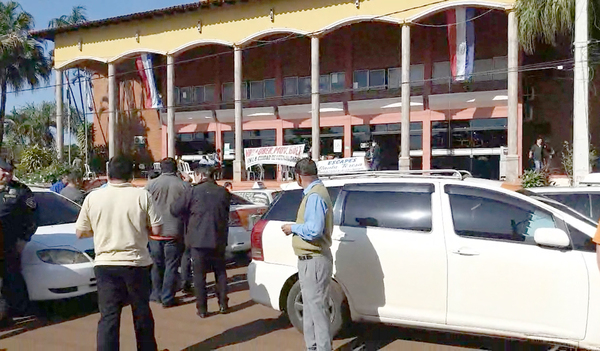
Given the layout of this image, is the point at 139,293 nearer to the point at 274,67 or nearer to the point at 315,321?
the point at 315,321

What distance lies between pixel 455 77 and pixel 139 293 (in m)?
18.3

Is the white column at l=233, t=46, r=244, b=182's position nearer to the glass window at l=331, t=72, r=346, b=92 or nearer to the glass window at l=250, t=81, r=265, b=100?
the glass window at l=250, t=81, r=265, b=100

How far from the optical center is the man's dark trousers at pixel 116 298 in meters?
4.96

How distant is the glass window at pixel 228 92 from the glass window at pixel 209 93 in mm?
669

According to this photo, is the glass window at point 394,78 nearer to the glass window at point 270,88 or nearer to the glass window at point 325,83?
the glass window at point 325,83

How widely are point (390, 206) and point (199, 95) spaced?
86.2ft

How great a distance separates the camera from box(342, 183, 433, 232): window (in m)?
5.88

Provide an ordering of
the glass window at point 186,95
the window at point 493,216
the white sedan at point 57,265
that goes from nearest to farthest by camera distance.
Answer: the window at point 493,216
the white sedan at point 57,265
the glass window at point 186,95

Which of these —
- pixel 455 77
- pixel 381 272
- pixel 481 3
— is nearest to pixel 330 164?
pixel 455 77

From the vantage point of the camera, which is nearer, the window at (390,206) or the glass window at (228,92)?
the window at (390,206)

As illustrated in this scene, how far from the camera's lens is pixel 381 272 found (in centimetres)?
589

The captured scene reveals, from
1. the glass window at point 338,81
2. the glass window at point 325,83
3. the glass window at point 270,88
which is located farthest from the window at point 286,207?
the glass window at point 270,88

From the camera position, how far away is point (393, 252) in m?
5.81

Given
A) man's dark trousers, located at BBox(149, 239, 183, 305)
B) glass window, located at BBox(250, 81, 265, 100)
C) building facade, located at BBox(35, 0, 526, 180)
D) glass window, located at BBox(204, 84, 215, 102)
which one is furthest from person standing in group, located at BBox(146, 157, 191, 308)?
glass window, located at BBox(204, 84, 215, 102)
